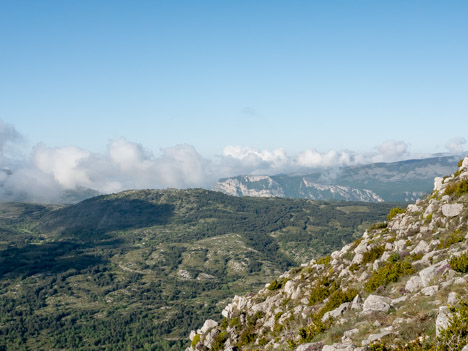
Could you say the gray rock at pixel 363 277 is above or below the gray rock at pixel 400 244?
below

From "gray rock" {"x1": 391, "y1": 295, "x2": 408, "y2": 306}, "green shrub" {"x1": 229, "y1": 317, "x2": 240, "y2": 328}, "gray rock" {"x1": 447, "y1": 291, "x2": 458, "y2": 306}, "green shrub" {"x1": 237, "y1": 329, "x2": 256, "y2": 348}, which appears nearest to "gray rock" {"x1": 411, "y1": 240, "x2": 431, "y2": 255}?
"gray rock" {"x1": 391, "y1": 295, "x2": 408, "y2": 306}

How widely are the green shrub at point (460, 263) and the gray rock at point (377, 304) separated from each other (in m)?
6.53

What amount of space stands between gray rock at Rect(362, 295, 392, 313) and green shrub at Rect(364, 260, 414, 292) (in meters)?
6.07

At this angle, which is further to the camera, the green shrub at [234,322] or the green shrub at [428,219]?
the green shrub at [234,322]

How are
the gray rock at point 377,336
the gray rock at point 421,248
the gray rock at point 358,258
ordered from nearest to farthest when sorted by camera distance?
1. the gray rock at point 377,336
2. the gray rock at point 421,248
3. the gray rock at point 358,258

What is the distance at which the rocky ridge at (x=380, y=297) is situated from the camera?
85.4ft

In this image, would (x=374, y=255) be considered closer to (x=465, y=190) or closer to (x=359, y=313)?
(x=465, y=190)

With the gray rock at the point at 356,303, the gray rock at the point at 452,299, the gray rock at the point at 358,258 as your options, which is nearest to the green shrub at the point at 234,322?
the gray rock at the point at 358,258

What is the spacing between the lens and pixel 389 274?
135 ft

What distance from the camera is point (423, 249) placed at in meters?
45.0

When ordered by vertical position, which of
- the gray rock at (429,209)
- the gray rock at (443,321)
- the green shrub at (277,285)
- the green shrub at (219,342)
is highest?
the gray rock at (429,209)

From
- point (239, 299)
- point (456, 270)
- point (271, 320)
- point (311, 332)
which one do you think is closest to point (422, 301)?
point (456, 270)

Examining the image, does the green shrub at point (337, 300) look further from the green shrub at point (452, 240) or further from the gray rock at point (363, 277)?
the green shrub at point (452, 240)

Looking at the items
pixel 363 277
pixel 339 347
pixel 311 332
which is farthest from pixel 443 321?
pixel 363 277
